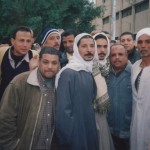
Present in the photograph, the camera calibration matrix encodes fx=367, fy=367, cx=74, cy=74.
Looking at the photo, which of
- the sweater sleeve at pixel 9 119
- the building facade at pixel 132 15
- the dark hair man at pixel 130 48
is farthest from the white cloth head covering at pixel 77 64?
the building facade at pixel 132 15

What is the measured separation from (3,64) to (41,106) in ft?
4.34

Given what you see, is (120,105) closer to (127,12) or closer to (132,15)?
(132,15)

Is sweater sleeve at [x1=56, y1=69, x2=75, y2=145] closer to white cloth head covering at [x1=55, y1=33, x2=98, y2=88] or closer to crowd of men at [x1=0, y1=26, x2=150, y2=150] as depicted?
crowd of men at [x1=0, y1=26, x2=150, y2=150]

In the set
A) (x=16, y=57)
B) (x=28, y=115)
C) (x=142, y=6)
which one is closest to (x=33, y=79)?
(x=28, y=115)

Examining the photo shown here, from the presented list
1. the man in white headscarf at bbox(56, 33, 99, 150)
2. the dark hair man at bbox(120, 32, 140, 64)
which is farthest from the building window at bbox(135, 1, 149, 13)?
the man in white headscarf at bbox(56, 33, 99, 150)

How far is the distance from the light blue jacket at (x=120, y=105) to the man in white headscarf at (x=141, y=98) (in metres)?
0.14

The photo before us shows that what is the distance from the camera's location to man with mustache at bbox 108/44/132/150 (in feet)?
16.7

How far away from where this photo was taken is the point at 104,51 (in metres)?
5.26

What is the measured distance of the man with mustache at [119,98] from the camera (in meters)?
5.09

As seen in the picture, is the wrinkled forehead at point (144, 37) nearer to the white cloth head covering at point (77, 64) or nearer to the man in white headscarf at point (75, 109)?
the white cloth head covering at point (77, 64)


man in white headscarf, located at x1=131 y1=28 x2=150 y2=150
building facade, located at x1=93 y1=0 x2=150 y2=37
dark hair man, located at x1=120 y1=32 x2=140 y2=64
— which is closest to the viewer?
man in white headscarf, located at x1=131 y1=28 x2=150 y2=150

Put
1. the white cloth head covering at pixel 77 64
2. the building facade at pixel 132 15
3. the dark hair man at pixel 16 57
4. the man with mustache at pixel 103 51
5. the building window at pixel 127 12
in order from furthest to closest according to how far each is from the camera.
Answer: the building window at pixel 127 12 < the building facade at pixel 132 15 < the man with mustache at pixel 103 51 < the dark hair man at pixel 16 57 < the white cloth head covering at pixel 77 64

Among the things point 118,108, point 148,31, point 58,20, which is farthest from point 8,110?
point 58,20

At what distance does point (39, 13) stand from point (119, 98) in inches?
415
